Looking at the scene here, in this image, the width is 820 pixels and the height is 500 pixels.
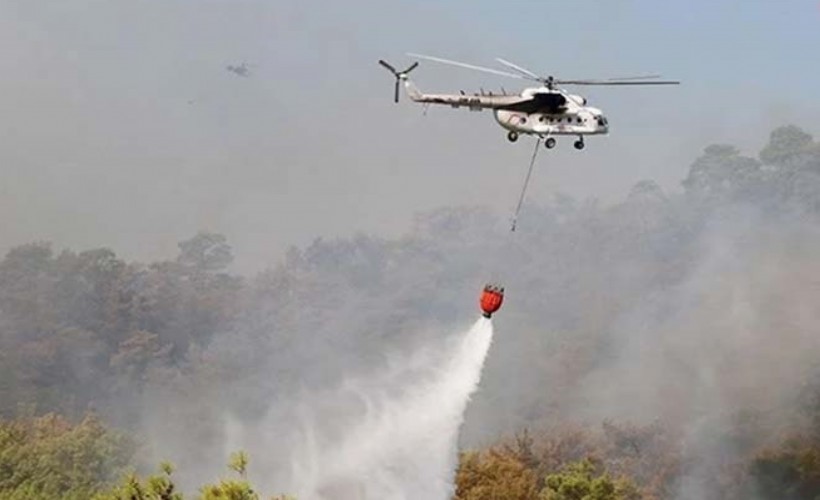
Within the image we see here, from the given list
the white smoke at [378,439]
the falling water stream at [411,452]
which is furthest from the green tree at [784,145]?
the falling water stream at [411,452]

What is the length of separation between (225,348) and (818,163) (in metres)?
72.3

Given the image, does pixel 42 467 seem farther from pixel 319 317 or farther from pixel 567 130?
pixel 319 317

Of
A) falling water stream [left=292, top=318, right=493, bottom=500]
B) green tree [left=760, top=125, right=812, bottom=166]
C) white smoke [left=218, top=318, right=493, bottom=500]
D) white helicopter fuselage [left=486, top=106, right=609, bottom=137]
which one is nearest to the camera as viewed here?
white helicopter fuselage [left=486, top=106, right=609, bottom=137]

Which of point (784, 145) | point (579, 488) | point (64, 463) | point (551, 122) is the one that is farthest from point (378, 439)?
point (784, 145)

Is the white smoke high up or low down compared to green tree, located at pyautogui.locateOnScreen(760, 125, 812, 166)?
down

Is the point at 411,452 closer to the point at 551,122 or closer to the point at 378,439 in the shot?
the point at 378,439

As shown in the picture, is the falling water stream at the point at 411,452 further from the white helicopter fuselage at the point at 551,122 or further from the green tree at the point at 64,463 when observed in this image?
the white helicopter fuselage at the point at 551,122

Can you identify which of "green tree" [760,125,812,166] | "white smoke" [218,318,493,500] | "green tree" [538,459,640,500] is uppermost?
"green tree" [760,125,812,166]

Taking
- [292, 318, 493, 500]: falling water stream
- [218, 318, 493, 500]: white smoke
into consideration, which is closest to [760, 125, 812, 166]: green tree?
[218, 318, 493, 500]: white smoke

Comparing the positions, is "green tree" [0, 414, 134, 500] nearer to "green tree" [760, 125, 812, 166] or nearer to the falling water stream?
the falling water stream

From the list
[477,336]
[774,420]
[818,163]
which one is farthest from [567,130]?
[818,163]

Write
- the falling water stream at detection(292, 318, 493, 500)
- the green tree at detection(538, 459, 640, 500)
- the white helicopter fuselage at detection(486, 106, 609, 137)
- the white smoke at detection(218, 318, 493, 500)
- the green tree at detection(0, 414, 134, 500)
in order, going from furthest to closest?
the green tree at detection(0, 414, 134, 500)
the white smoke at detection(218, 318, 493, 500)
the falling water stream at detection(292, 318, 493, 500)
the green tree at detection(538, 459, 640, 500)
the white helicopter fuselage at detection(486, 106, 609, 137)

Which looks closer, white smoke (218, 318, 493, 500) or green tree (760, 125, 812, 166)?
white smoke (218, 318, 493, 500)

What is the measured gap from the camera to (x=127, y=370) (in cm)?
11781
